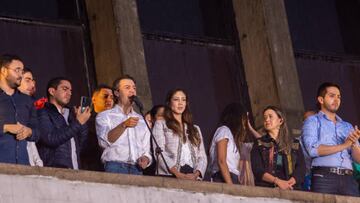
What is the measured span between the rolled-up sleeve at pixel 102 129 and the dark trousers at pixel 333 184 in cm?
212

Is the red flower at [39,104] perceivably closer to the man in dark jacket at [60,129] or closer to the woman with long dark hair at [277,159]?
the man in dark jacket at [60,129]

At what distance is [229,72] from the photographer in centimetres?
1797

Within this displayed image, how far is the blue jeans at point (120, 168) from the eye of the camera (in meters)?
12.6

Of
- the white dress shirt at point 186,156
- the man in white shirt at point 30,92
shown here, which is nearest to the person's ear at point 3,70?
the man in white shirt at point 30,92

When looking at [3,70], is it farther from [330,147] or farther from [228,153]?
[330,147]

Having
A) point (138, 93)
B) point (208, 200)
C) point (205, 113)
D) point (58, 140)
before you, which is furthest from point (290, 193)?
point (205, 113)

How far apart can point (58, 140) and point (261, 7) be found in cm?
585

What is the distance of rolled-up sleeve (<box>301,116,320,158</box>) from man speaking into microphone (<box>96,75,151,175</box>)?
162 centimetres

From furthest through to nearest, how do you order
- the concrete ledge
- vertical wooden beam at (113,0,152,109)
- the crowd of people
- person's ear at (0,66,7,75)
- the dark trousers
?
1. vertical wooden beam at (113,0,152,109)
2. the dark trousers
3. the crowd of people
4. person's ear at (0,66,7,75)
5. the concrete ledge

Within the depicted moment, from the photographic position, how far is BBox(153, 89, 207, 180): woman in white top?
12922 mm

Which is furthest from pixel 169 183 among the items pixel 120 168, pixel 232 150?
pixel 232 150

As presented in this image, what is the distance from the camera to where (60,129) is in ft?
40.6

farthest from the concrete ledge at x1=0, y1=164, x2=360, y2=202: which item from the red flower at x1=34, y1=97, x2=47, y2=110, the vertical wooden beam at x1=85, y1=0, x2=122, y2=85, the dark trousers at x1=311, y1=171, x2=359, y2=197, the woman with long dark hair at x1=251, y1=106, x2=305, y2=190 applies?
the vertical wooden beam at x1=85, y1=0, x2=122, y2=85

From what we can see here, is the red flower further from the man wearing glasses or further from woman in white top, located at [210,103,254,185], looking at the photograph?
woman in white top, located at [210,103,254,185]
